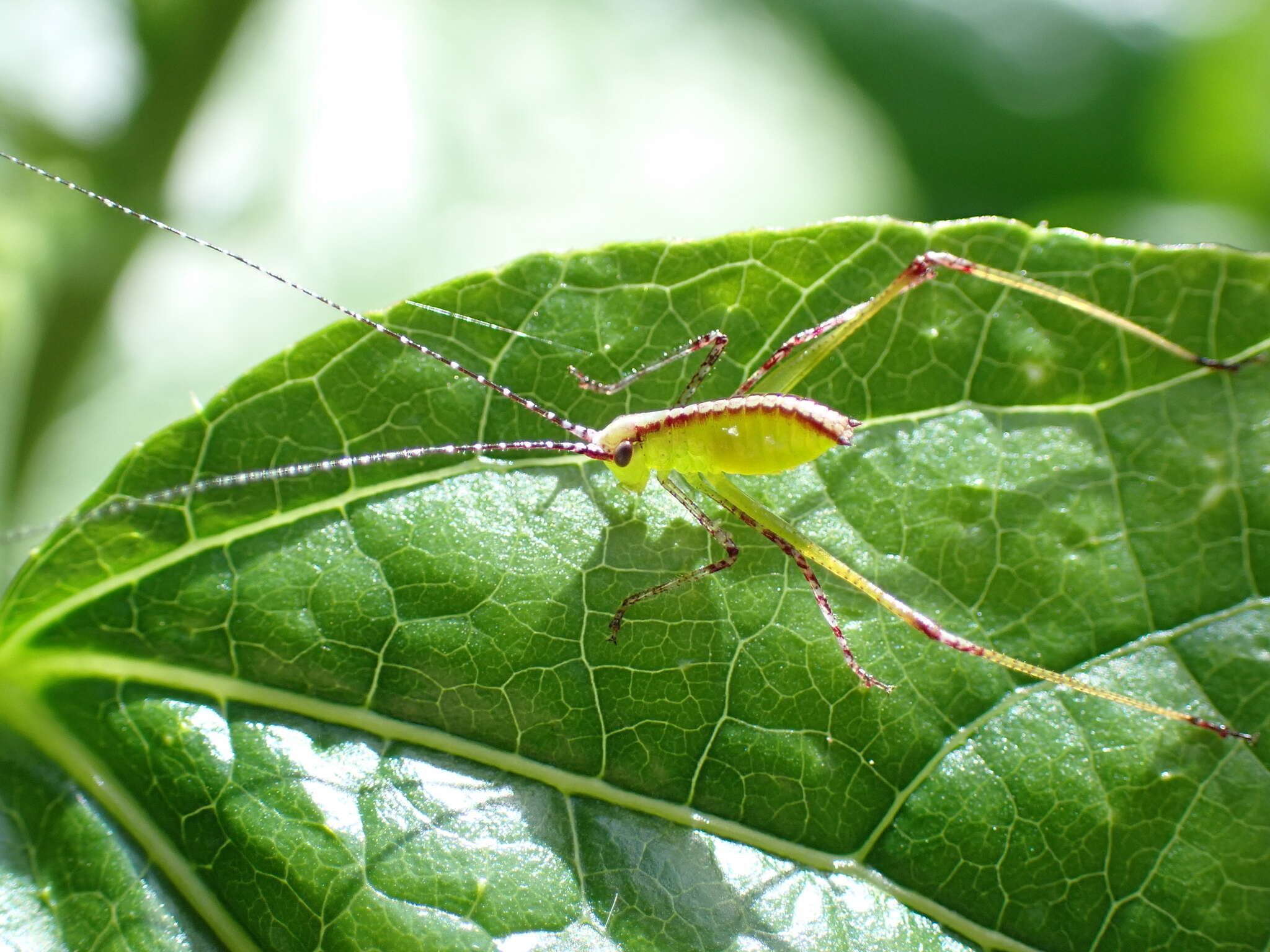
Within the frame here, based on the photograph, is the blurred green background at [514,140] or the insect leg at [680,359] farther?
the blurred green background at [514,140]

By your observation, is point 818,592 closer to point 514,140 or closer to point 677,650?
point 677,650

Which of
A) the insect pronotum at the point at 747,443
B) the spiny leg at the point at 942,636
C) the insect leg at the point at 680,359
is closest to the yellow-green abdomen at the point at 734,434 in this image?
the insect pronotum at the point at 747,443

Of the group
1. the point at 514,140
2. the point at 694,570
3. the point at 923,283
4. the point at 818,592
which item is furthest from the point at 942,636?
the point at 514,140

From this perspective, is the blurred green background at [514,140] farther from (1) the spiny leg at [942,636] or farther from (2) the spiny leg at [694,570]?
(1) the spiny leg at [942,636]

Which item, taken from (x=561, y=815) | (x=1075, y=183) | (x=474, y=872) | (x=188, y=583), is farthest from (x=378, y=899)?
(x=1075, y=183)

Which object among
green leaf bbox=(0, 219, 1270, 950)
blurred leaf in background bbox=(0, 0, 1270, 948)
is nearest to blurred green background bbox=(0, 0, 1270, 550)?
blurred leaf in background bbox=(0, 0, 1270, 948)

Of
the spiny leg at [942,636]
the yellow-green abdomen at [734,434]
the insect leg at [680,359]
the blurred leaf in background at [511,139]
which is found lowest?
the spiny leg at [942,636]

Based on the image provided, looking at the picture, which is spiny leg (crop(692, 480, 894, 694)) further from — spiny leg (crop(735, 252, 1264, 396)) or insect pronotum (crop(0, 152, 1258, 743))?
spiny leg (crop(735, 252, 1264, 396))
